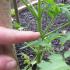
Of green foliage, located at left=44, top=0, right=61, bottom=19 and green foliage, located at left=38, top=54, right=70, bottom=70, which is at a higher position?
green foliage, located at left=44, top=0, right=61, bottom=19

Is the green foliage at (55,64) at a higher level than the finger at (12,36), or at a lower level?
lower

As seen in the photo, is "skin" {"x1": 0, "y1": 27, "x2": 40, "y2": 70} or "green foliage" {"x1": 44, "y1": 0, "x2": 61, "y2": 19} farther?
"green foliage" {"x1": 44, "y1": 0, "x2": 61, "y2": 19}

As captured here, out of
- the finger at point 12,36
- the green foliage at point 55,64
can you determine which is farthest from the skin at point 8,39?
the green foliage at point 55,64

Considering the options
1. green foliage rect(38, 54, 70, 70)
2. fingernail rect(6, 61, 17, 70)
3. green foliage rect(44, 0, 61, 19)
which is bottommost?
green foliage rect(38, 54, 70, 70)

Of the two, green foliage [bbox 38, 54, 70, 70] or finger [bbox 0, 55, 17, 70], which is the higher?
finger [bbox 0, 55, 17, 70]

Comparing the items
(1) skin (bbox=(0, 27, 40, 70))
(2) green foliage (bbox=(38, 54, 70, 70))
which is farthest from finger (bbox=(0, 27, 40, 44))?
(2) green foliage (bbox=(38, 54, 70, 70))

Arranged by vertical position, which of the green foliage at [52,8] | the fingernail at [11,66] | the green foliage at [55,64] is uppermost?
the green foliage at [52,8]

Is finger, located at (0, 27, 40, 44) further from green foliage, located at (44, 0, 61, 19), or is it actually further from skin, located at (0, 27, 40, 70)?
green foliage, located at (44, 0, 61, 19)

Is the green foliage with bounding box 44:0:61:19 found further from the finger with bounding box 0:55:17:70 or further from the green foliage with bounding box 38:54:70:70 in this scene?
the finger with bounding box 0:55:17:70

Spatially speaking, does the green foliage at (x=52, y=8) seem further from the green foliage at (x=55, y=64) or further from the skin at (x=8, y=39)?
the skin at (x=8, y=39)

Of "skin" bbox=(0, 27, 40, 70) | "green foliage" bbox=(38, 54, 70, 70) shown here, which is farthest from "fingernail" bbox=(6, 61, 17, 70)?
"green foliage" bbox=(38, 54, 70, 70)

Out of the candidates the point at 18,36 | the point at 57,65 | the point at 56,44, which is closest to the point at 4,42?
the point at 18,36
